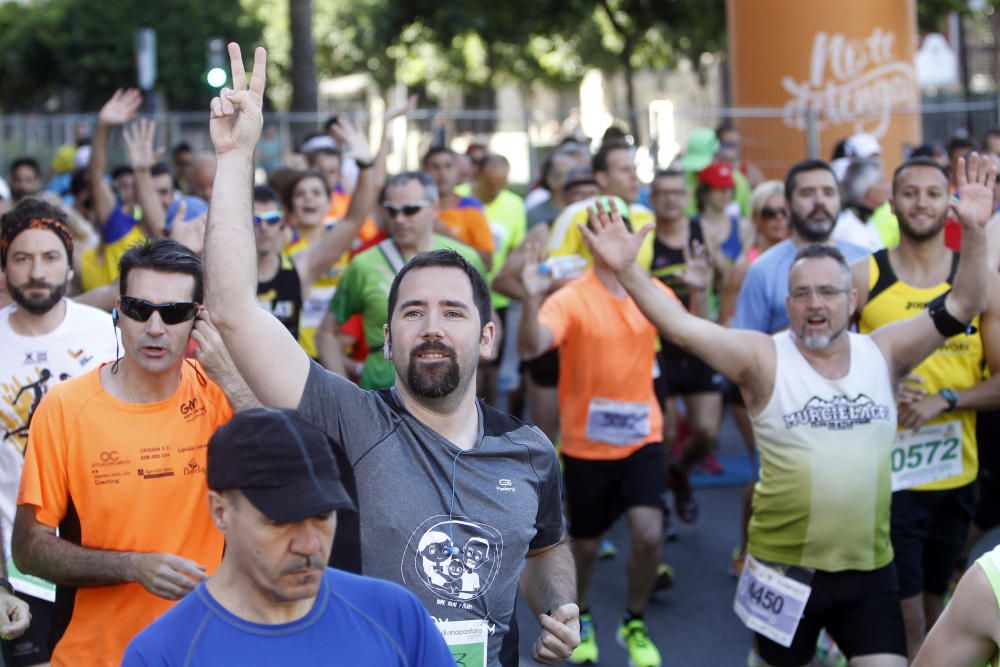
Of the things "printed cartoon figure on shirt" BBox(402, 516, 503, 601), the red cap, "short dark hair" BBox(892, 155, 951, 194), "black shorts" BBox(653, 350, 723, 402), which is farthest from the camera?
the red cap

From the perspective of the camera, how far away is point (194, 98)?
38.4m

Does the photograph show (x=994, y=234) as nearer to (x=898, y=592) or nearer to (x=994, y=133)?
(x=898, y=592)

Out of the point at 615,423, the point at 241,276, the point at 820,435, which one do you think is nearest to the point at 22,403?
the point at 241,276

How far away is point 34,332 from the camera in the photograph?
493 centimetres

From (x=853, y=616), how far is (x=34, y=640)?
2.87m

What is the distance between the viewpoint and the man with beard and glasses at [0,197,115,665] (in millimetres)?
4766

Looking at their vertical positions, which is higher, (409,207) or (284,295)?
(409,207)

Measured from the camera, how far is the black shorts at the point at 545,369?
8.91 meters

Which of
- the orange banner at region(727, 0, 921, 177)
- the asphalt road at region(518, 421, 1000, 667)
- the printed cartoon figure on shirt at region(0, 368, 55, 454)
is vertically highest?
the orange banner at region(727, 0, 921, 177)

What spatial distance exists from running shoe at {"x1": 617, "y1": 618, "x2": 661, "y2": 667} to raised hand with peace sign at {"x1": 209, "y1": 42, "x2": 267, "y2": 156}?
3.75 m

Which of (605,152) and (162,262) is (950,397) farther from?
(605,152)

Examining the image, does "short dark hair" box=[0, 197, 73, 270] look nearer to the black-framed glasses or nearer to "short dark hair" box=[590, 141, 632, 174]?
"short dark hair" box=[590, 141, 632, 174]

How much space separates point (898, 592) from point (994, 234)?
1.85m

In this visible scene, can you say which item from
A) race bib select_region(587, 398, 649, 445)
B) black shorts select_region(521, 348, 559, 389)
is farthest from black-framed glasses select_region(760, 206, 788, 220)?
race bib select_region(587, 398, 649, 445)
